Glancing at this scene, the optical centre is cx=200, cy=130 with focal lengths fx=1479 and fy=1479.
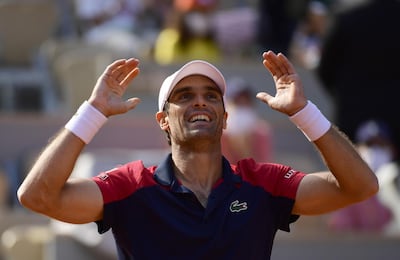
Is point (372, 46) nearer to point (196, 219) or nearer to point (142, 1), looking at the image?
point (142, 1)

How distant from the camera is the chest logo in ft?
20.8

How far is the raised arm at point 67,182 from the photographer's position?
20.1 ft

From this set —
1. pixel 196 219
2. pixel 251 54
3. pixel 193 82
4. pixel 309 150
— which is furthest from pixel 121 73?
pixel 251 54

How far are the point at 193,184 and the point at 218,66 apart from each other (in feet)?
25.1

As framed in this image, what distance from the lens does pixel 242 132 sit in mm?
11555

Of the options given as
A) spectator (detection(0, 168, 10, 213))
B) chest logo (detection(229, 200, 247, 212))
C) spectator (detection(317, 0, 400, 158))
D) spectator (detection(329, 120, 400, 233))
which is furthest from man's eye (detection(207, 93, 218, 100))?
spectator (detection(317, 0, 400, 158))

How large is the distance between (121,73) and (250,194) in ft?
2.53

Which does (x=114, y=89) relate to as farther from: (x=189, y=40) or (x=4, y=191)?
(x=189, y=40)

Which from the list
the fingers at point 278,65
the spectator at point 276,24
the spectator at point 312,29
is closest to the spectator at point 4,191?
the spectator at point 276,24

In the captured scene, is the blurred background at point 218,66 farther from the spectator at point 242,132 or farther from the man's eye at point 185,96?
the man's eye at point 185,96

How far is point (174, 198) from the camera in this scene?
6312mm

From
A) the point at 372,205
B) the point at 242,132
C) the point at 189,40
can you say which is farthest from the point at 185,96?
the point at 189,40

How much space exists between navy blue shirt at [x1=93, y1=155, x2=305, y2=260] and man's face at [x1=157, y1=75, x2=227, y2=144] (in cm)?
18

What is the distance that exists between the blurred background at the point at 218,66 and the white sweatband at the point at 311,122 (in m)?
3.52
